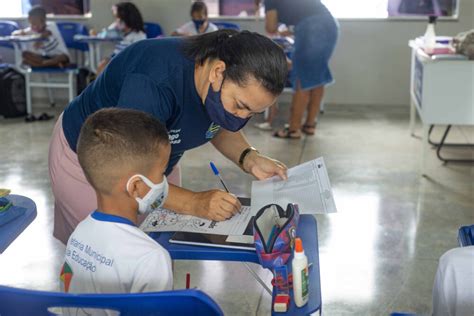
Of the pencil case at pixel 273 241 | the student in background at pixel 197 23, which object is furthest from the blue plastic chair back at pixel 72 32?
the pencil case at pixel 273 241

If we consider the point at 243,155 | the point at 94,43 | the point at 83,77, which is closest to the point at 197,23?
the point at 94,43

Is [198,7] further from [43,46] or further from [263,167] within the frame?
[263,167]

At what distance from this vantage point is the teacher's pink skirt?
1.84 m

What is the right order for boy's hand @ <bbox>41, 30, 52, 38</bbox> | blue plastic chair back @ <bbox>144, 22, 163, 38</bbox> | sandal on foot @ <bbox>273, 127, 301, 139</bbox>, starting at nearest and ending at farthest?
sandal on foot @ <bbox>273, 127, 301, 139</bbox> → boy's hand @ <bbox>41, 30, 52, 38</bbox> → blue plastic chair back @ <bbox>144, 22, 163, 38</bbox>

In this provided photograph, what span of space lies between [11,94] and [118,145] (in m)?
5.50

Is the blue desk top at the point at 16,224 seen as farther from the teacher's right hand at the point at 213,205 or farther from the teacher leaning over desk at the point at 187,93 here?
the teacher's right hand at the point at 213,205

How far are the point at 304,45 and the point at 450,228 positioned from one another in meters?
2.27

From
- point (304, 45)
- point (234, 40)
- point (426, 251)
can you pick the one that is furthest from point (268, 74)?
point (304, 45)

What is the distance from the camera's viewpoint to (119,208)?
1380 millimetres

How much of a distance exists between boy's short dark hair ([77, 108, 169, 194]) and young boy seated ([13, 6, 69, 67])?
18.1 ft

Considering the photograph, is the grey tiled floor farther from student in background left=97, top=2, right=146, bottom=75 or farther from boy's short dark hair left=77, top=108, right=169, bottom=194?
boy's short dark hair left=77, top=108, right=169, bottom=194

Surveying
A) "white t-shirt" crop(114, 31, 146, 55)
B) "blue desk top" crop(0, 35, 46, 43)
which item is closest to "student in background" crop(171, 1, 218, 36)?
"white t-shirt" crop(114, 31, 146, 55)

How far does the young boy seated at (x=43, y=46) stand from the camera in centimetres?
659

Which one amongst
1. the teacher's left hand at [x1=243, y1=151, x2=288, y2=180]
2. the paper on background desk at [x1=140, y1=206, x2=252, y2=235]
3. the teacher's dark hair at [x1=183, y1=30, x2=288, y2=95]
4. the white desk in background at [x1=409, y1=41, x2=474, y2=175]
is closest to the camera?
the teacher's dark hair at [x1=183, y1=30, x2=288, y2=95]
